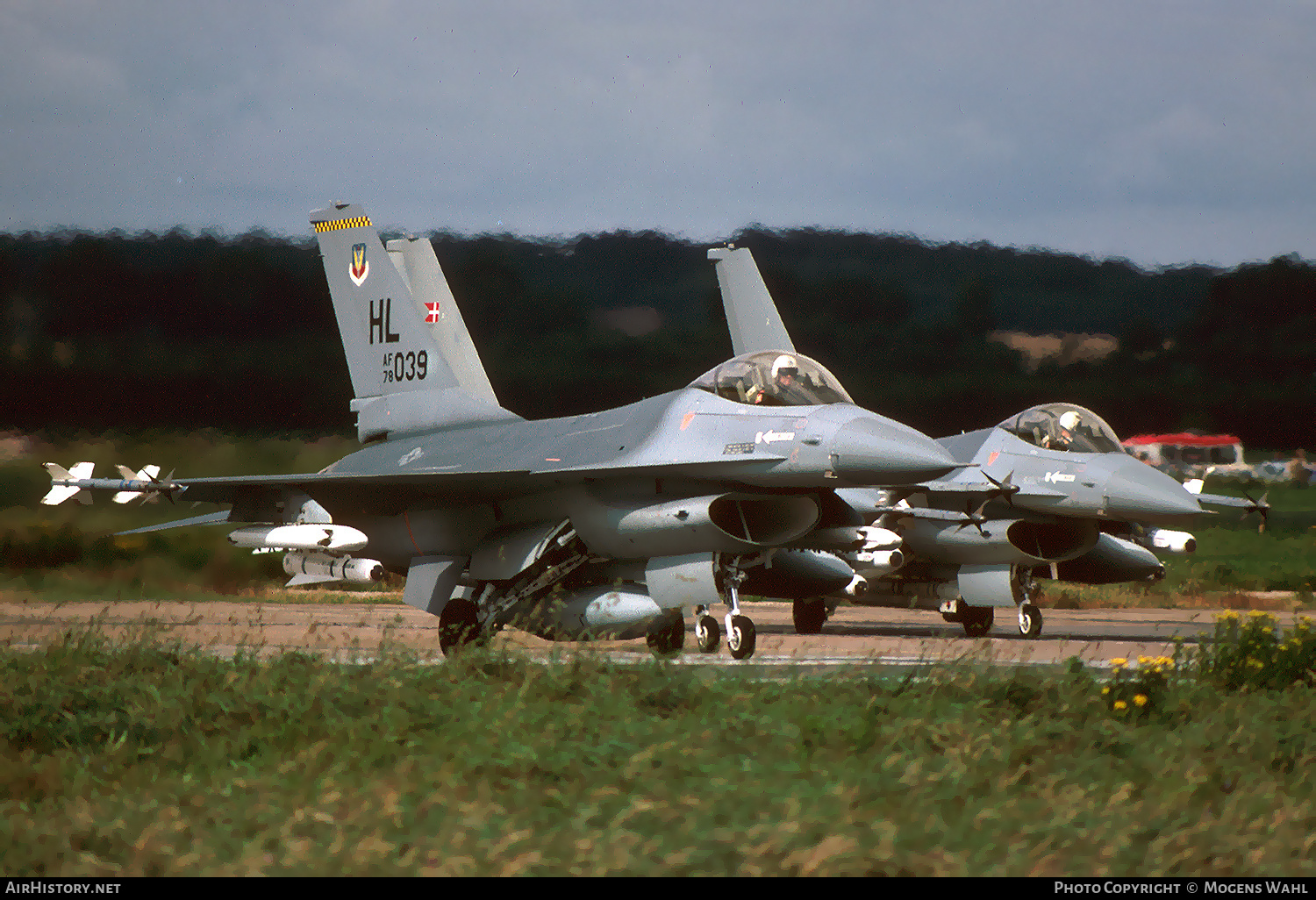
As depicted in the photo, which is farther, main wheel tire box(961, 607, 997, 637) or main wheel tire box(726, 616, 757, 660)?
main wheel tire box(961, 607, 997, 637)

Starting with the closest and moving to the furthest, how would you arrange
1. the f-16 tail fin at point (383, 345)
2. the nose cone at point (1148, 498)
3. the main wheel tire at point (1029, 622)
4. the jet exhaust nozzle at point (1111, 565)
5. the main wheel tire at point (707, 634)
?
the main wheel tire at point (707, 634) < the nose cone at point (1148, 498) < the f-16 tail fin at point (383, 345) < the main wheel tire at point (1029, 622) < the jet exhaust nozzle at point (1111, 565)

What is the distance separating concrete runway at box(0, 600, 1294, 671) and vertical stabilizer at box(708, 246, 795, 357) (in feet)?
15.2

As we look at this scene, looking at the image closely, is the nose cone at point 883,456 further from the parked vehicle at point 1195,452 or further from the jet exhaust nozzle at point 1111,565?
the parked vehicle at point 1195,452

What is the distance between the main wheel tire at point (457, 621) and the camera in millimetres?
13078

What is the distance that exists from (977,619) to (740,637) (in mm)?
7002

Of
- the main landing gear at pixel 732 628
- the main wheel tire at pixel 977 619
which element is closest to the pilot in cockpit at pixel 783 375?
the main landing gear at pixel 732 628

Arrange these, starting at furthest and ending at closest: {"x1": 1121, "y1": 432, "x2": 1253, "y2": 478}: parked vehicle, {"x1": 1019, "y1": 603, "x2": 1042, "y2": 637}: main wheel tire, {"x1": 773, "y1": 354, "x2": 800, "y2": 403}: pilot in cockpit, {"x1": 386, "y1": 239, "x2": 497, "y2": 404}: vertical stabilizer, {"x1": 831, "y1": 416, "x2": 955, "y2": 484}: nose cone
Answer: {"x1": 1121, "y1": 432, "x2": 1253, "y2": 478}: parked vehicle, {"x1": 386, "y1": 239, "x2": 497, "y2": 404}: vertical stabilizer, {"x1": 1019, "y1": 603, "x2": 1042, "y2": 637}: main wheel tire, {"x1": 773, "y1": 354, "x2": 800, "y2": 403}: pilot in cockpit, {"x1": 831, "y1": 416, "x2": 955, "y2": 484}: nose cone

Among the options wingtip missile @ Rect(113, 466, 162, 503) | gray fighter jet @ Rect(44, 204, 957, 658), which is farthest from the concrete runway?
wingtip missile @ Rect(113, 466, 162, 503)

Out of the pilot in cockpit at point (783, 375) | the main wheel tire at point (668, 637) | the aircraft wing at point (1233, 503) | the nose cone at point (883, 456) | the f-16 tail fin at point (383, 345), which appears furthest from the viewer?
the aircraft wing at point (1233, 503)

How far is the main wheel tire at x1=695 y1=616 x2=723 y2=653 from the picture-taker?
39.0ft

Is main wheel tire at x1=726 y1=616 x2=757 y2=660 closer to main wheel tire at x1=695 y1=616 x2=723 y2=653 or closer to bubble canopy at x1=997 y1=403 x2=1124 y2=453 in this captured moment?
main wheel tire at x1=695 y1=616 x2=723 y2=653

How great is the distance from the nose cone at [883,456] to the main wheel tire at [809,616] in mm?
7069
